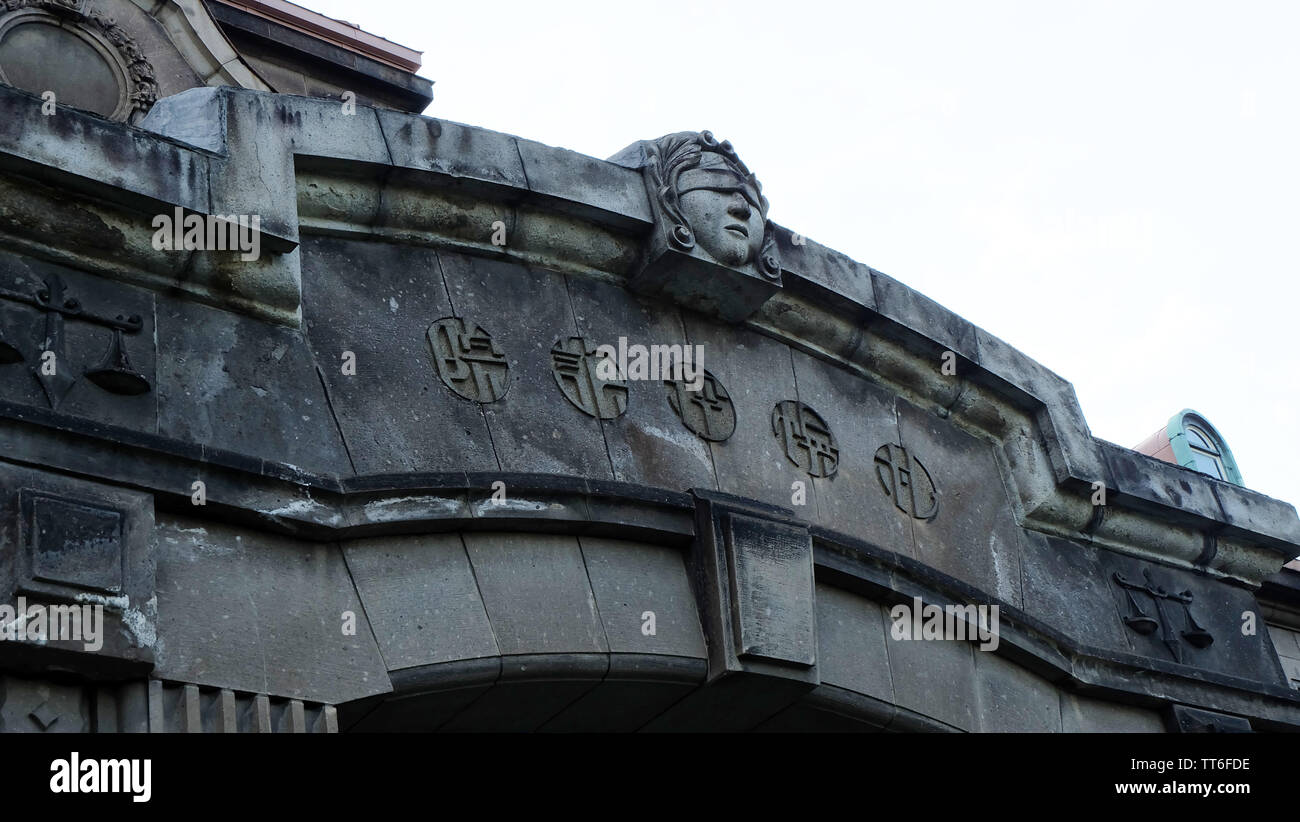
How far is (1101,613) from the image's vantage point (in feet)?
24.5

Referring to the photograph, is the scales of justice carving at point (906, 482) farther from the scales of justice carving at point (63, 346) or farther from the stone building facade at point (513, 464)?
the scales of justice carving at point (63, 346)

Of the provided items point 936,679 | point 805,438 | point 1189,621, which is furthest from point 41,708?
point 1189,621

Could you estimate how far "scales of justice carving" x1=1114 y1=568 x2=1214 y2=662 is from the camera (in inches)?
296

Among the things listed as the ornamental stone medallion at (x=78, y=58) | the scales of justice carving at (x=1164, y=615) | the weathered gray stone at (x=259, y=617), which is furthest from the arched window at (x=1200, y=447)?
the ornamental stone medallion at (x=78, y=58)

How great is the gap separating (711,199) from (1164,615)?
272 cm

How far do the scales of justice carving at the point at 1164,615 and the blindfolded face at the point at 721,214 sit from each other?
2.28 metres

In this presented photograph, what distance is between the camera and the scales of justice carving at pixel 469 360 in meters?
6.00

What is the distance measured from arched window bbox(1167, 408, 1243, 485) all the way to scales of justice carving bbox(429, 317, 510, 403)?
4150 millimetres

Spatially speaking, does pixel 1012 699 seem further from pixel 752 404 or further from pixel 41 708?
pixel 41 708

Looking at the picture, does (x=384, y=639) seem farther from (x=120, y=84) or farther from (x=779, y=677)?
(x=120, y=84)

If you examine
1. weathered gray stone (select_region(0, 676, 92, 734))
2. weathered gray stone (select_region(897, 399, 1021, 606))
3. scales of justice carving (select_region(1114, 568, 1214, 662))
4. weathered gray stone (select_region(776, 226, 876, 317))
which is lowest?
weathered gray stone (select_region(0, 676, 92, 734))

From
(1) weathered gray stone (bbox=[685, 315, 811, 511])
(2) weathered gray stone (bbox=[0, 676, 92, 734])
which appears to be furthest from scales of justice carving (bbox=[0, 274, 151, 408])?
(1) weathered gray stone (bbox=[685, 315, 811, 511])

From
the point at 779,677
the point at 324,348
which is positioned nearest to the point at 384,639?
the point at 324,348

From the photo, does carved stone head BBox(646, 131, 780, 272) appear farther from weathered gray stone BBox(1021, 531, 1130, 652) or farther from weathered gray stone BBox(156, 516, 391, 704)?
weathered gray stone BBox(156, 516, 391, 704)
